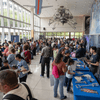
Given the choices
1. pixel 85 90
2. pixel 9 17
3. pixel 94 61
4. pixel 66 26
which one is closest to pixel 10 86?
pixel 85 90

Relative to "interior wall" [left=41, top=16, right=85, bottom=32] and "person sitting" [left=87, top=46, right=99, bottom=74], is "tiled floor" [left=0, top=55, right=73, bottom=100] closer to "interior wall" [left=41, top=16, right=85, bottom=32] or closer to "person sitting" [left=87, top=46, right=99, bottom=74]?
"person sitting" [left=87, top=46, right=99, bottom=74]

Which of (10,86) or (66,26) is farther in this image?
(66,26)

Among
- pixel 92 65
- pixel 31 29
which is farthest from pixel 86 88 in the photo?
pixel 31 29

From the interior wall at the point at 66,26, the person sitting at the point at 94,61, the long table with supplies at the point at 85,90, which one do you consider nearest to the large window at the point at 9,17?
the person sitting at the point at 94,61

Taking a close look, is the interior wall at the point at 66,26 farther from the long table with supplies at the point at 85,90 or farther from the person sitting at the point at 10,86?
the person sitting at the point at 10,86

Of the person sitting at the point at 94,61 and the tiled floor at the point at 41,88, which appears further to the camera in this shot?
the person sitting at the point at 94,61

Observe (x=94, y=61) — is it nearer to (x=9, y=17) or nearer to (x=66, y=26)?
(x=9, y=17)

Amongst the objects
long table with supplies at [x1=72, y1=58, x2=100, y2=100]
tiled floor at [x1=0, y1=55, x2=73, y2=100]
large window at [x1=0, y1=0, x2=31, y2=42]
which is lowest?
tiled floor at [x1=0, y1=55, x2=73, y2=100]

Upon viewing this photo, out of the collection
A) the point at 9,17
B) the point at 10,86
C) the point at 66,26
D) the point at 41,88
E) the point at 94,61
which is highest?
the point at 66,26

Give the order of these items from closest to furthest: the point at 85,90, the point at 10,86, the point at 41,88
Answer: the point at 10,86 < the point at 85,90 < the point at 41,88

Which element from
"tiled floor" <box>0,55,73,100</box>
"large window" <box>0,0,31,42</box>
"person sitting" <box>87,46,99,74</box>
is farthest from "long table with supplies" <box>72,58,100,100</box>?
"large window" <box>0,0,31,42</box>

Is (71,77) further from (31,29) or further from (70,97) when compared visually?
(31,29)

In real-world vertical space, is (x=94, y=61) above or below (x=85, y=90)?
above

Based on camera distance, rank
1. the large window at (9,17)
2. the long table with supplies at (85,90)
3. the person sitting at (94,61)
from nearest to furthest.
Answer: the long table with supplies at (85,90) → the person sitting at (94,61) → the large window at (9,17)
